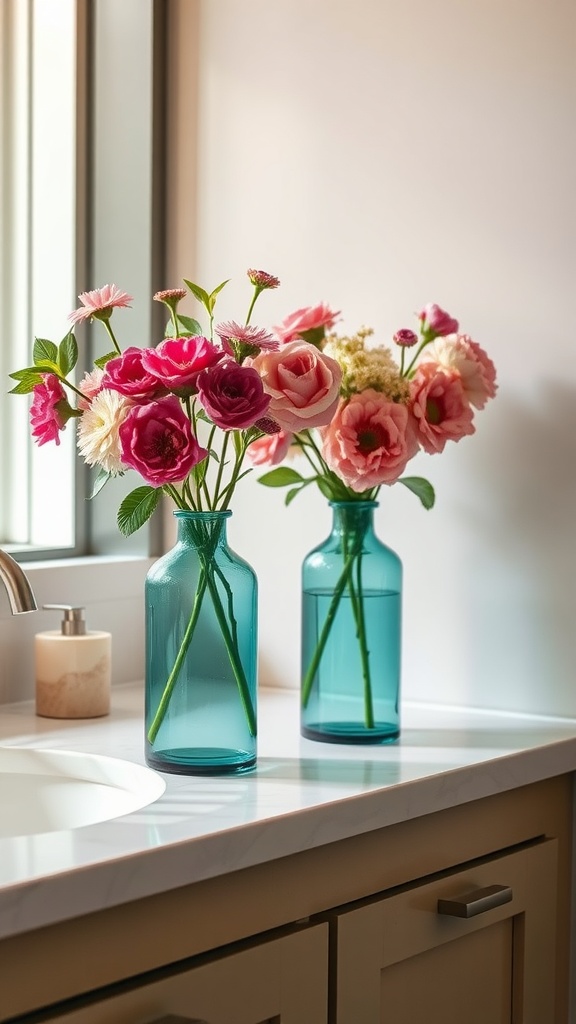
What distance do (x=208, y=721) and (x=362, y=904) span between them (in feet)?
0.67

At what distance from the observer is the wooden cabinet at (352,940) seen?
2.83 ft

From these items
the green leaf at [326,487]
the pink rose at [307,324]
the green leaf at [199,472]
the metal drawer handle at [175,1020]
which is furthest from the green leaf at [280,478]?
the metal drawer handle at [175,1020]

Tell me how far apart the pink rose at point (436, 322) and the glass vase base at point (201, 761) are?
49 centimetres

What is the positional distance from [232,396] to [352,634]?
1.16 feet

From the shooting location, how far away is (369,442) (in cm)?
126

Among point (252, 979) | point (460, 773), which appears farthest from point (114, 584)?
point (252, 979)

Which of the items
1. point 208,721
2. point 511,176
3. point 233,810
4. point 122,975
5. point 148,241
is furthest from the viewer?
point 148,241

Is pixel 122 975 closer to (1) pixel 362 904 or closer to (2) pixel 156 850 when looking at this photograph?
(2) pixel 156 850

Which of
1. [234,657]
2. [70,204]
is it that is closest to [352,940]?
[234,657]

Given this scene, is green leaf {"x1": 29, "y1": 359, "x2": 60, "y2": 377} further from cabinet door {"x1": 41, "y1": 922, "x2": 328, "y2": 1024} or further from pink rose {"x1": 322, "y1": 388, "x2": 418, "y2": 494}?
cabinet door {"x1": 41, "y1": 922, "x2": 328, "y2": 1024}

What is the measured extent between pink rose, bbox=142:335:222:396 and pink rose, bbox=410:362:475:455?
294 millimetres

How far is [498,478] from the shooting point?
1433 mm

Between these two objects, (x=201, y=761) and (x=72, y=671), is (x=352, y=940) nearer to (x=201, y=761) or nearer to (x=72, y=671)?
(x=201, y=761)

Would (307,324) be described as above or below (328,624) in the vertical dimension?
above
